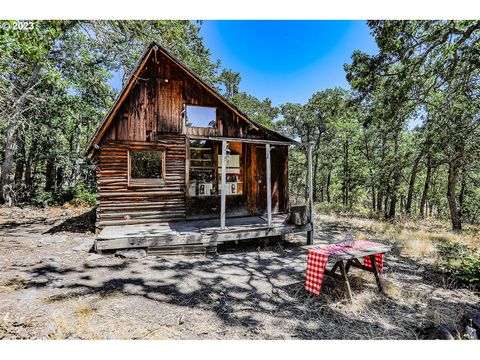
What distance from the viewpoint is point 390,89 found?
927 cm

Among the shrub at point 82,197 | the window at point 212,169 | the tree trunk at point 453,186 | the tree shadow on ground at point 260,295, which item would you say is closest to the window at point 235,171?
the window at point 212,169

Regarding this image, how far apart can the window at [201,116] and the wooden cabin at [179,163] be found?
4cm

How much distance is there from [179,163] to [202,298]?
18.1 ft

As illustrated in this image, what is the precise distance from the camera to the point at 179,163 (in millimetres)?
9117

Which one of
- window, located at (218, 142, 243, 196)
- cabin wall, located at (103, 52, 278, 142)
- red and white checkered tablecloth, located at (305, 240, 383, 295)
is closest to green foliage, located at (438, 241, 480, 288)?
red and white checkered tablecloth, located at (305, 240, 383, 295)

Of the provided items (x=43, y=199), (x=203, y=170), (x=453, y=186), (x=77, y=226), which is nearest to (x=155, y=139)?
(x=203, y=170)

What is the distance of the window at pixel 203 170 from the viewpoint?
9.91m

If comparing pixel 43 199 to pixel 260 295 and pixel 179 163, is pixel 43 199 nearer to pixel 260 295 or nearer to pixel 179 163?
pixel 179 163

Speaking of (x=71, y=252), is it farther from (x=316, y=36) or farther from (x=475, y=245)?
(x=475, y=245)

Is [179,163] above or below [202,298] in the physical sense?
above

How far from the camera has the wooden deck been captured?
21.8 feet

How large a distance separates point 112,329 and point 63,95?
1807cm
